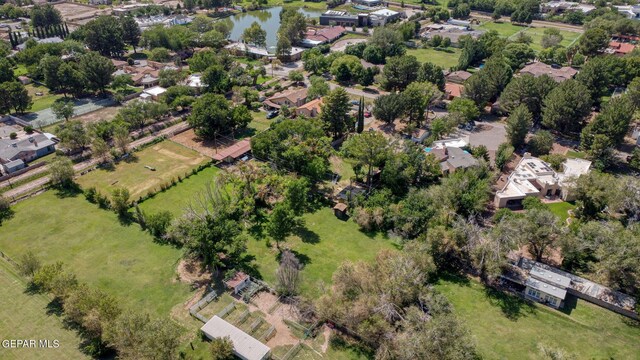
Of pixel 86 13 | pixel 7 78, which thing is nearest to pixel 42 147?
pixel 7 78

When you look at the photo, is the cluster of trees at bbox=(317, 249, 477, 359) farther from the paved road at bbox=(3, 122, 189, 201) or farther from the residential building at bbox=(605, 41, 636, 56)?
the residential building at bbox=(605, 41, 636, 56)

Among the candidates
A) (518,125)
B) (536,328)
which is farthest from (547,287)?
(518,125)

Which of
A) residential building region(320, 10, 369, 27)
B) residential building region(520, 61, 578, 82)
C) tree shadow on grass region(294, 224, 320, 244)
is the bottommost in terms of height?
tree shadow on grass region(294, 224, 320, 244)

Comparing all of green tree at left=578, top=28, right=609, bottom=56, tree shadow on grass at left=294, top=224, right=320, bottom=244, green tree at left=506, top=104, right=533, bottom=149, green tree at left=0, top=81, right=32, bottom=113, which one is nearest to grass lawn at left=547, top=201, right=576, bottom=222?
green tree at left=506, top=104, right=533, bottom=149

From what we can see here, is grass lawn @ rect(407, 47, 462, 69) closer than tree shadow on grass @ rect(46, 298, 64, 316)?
No

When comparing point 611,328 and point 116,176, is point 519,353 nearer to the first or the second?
point 611,328

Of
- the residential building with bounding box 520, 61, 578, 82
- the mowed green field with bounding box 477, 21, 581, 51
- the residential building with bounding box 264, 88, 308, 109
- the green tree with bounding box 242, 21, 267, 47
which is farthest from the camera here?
the mowed green field with bounding box 477, 21, 581, 51
